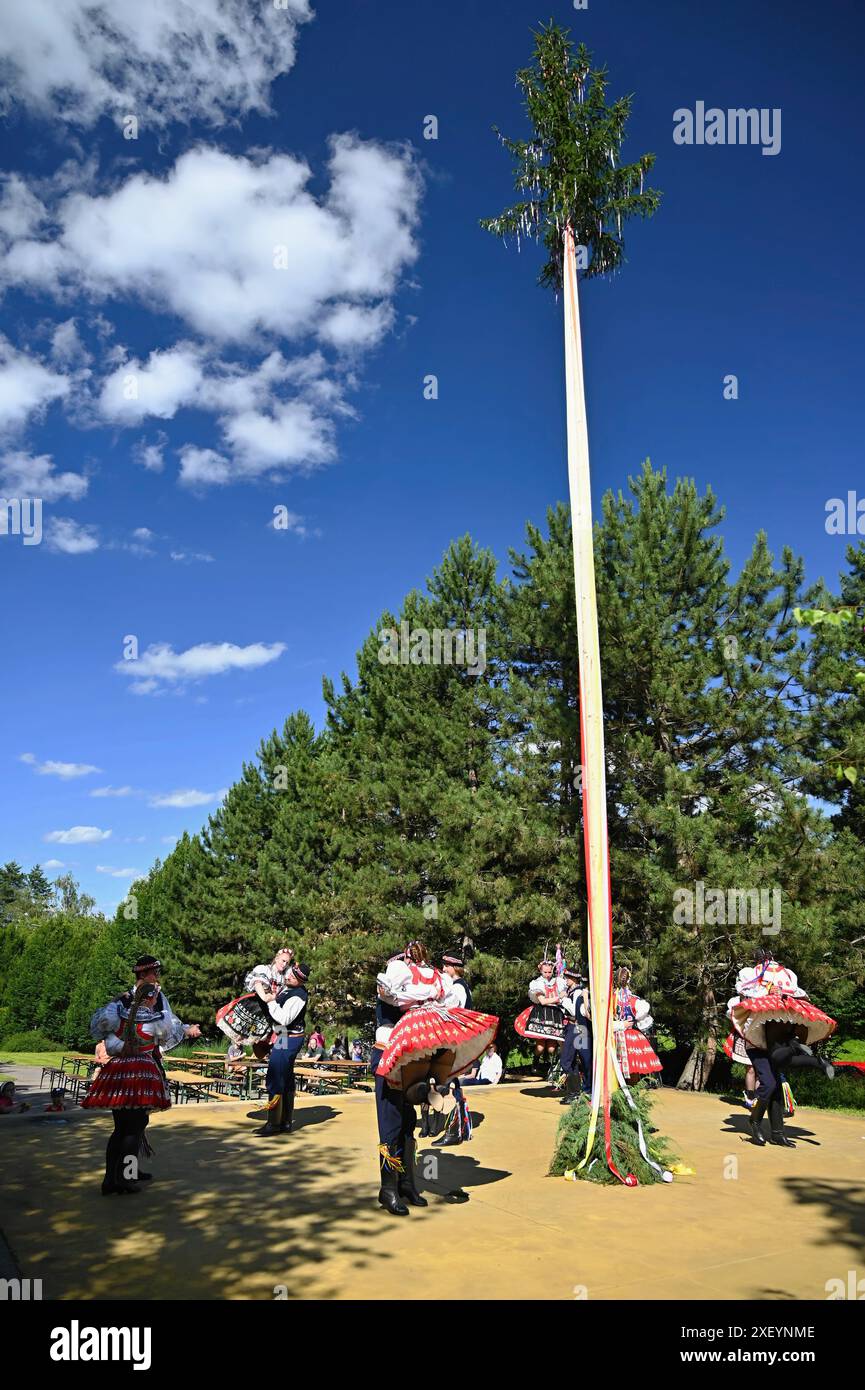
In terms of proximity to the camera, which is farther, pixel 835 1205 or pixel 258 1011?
pixel 258 1011

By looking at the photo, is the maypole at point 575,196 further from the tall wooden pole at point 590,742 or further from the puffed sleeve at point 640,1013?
the puffed sleeve at point 640,1013

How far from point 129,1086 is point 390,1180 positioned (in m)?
2.07

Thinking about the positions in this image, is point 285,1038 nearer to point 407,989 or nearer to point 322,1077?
point 407,989

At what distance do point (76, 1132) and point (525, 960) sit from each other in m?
10.5

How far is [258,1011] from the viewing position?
29.6 feet

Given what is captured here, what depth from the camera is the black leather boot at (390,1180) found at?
5898 millimetres

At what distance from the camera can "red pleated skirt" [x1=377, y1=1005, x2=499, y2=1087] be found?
5.77 metres

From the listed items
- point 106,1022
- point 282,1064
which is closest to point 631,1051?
point 282,1064

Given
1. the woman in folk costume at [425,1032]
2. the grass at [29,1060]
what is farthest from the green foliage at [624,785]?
the grass at [29,1060]

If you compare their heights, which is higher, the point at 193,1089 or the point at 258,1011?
the point at 258,1011
